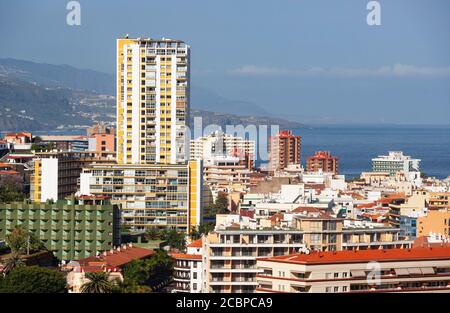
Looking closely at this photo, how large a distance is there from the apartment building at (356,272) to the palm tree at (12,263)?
131 inches

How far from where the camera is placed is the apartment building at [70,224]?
20.6 meters

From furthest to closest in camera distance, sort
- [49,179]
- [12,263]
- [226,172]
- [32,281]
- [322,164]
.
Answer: [322,164] → [226,172] → [49,179] → [12,263] → [32,281]

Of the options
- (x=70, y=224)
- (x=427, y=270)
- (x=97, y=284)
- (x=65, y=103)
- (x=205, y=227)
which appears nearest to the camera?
(x=427, y=270)

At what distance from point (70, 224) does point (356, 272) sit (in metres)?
7.31

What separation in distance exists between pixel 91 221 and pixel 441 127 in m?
114

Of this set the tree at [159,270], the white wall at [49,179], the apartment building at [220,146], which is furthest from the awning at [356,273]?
the apartment building at [220,146]

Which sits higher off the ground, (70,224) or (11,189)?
(11,189)

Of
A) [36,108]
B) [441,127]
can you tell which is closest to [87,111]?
[36,108]

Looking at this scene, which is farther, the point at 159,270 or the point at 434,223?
the point at 434,223

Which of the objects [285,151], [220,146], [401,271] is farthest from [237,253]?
[285,151]

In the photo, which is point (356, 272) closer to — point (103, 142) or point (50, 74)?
point (103, 142)

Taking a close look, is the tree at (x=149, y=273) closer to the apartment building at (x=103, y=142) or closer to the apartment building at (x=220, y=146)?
the apartment building at (x=103, y=142)

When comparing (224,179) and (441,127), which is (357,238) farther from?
(441,127)

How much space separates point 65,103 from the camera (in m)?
94.1
